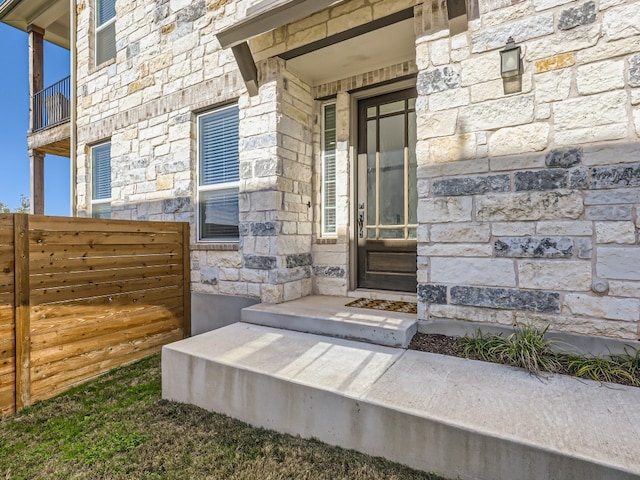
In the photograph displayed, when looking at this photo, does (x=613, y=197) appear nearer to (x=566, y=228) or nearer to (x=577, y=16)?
(x=566, y=228)

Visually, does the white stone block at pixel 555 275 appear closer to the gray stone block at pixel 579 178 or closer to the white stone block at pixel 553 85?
the gray stone block at pixel 579 178

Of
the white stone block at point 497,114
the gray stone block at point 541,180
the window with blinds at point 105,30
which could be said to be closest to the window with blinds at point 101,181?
the window with blinds at point 105,30

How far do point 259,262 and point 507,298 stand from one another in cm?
235

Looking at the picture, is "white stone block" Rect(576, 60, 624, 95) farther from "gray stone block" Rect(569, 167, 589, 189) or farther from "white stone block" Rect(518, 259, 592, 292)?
"white stone block" Rect(518, 259, 592, 292)

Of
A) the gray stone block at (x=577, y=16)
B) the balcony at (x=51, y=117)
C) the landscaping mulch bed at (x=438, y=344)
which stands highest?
the balcony at (x=51, y=117)

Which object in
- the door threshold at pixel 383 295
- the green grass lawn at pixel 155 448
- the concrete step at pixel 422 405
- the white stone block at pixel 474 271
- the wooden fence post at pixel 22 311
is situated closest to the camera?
the concrete step at pixel 422 405

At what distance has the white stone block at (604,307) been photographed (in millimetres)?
2098

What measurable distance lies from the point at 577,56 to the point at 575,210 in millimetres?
1038

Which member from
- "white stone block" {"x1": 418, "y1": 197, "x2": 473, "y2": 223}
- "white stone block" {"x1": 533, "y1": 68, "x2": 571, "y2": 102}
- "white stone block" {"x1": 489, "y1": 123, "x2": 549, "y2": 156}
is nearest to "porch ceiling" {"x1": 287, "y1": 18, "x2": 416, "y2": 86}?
"white stone block" {"x1": 533, "y1": 68, "x2": 571, "y2": 102}

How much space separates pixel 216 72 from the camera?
3877 mm

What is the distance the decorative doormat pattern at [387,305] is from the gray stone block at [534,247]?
98 centimetres

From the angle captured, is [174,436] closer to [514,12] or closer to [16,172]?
[514,12]

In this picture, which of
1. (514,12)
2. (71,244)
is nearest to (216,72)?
(71,244)

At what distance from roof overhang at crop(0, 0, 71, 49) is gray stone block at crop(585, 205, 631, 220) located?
877 centimetres
